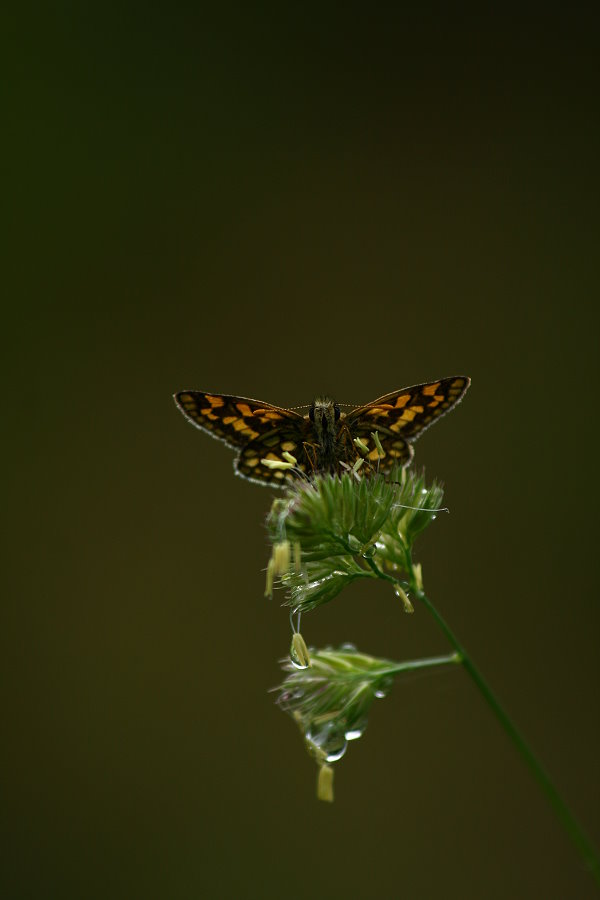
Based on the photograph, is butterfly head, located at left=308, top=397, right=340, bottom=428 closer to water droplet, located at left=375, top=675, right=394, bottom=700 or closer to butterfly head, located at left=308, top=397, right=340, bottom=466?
butterfly head, located at left=308, top=397, right=340, bottom=466

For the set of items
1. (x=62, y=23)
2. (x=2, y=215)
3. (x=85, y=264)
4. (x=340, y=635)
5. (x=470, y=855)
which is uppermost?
(x=62, y=23)

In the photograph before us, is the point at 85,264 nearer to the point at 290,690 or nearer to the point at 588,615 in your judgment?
the point at 588,615

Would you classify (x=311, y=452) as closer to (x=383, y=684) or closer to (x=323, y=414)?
(x=323, y=414)

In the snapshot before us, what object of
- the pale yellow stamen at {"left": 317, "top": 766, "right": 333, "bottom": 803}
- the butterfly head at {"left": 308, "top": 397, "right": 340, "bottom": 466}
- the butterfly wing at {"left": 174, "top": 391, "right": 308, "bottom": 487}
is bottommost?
the pale yellow stamen at {"left": 317, "top": 766, "right": 333, "bottom": 803}

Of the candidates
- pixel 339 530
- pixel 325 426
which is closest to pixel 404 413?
pixel 325 426

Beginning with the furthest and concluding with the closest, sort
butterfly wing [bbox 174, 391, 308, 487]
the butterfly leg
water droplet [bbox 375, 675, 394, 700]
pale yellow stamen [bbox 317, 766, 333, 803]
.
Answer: butterfly wing [bbox 174, 391, 308, 487]
the butterfly leg
water droplet [bbox 375, 675, 394, 700]
pale yellow stamen [bbox 317, 766, 333, 803]

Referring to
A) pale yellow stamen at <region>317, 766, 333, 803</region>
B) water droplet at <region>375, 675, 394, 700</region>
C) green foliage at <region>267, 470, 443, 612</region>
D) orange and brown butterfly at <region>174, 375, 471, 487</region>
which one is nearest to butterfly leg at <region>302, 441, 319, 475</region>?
orange and brown butterfly at <region>174, 375, 471, 487</region>

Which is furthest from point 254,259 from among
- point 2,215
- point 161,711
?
point 161,711
